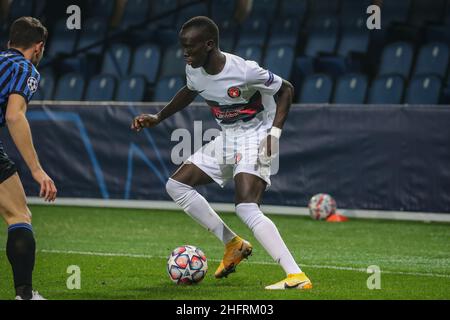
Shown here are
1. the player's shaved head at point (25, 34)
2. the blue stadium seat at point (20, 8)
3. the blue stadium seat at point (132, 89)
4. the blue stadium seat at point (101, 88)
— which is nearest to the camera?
the player's shaved head at point (25, 34)

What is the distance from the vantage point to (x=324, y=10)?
1773 cm

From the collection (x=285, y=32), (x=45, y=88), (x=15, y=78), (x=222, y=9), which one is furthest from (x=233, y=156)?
(x=222, y=9)

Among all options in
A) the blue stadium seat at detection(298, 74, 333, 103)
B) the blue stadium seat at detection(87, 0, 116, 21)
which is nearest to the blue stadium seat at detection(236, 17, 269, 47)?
the blue stadium seat at detection(298, 74, 333, 103)

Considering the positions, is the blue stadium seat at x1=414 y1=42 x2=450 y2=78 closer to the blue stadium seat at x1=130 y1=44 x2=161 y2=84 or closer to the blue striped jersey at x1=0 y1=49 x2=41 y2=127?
the blue stadium seat at x1=130 y1=44 x2=161 y2=84

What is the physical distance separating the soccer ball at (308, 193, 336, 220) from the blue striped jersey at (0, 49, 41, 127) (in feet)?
23.6

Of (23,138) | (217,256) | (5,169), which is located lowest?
(217,256)

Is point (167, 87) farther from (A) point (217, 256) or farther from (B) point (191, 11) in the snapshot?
(A) point (217, 256)

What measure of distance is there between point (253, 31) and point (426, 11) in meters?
3.03

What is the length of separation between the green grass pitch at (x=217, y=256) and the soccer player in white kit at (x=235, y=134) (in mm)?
384

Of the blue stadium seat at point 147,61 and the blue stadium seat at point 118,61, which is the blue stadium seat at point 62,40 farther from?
the blue stadium seat at point 147,61

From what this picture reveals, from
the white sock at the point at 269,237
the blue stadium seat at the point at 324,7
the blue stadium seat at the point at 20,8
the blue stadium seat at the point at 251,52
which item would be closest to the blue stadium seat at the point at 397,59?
the blue stadium seat at the point at 251,52

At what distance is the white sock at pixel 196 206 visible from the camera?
305 inches

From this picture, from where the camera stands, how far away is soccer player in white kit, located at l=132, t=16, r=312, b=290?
7.24m

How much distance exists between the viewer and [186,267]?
7.59 m
